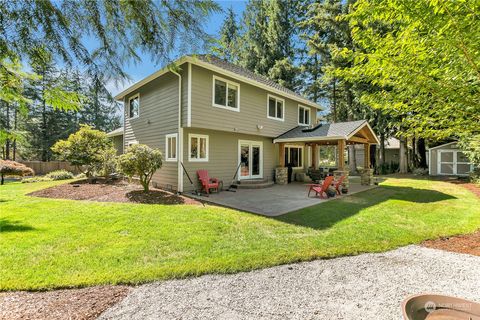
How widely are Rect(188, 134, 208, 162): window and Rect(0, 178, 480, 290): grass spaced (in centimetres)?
367

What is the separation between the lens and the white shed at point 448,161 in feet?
65.9

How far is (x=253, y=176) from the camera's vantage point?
14016mm

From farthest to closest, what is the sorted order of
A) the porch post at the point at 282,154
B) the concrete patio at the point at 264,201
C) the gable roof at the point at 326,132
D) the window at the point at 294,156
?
the window at the point at 294,156, the porch post at the point at 282,154, the gable roof at the point at 326,132, the concrete patio at the point at 264,201

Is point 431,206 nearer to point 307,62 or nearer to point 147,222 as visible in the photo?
point 147,222

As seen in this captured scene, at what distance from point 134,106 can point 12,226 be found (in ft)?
33.4

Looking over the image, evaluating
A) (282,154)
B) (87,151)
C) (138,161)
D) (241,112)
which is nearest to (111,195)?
(138,161)

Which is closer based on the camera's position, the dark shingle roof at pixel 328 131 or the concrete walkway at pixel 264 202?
the concrete walkway at pixel 264 202

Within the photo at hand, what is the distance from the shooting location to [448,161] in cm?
2078

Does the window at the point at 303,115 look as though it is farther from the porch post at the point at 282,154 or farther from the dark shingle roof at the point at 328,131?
the porch post at the point at 282,154

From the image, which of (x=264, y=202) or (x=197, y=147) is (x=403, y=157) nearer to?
(x=264, y=202)

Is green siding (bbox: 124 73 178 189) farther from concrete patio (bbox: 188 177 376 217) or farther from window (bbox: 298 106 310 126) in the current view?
window (bbox: 298 106 310 126)

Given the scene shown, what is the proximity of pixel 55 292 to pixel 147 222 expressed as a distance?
3028 mm

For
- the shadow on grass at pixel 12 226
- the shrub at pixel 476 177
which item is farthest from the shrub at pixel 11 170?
the shrub at pixel 476 177

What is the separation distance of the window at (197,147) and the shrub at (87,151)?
188 inches
